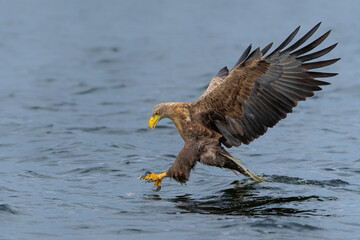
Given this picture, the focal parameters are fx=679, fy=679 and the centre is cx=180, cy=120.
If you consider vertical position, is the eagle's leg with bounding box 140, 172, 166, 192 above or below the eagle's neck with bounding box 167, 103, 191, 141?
below

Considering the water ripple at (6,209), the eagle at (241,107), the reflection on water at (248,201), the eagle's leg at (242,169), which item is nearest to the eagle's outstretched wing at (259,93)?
the eagle at (241,107)

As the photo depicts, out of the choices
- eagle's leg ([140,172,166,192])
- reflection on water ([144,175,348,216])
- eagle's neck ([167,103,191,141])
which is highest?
eagle's neck ([167,103,191,141])

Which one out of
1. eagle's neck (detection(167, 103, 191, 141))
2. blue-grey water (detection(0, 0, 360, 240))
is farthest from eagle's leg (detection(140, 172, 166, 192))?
eagle's neck (detection(167, 103, 191, 141))

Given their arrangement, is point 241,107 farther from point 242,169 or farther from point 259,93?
point 242,169

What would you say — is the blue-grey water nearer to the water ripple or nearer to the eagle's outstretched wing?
the water ripple

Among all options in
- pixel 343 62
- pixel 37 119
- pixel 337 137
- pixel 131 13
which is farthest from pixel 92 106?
pixel 131 13

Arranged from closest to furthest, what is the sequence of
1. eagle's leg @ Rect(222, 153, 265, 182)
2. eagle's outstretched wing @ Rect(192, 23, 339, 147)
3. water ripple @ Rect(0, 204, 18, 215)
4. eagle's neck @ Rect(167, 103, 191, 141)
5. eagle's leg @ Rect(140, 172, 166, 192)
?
water ripple @ Rect(0, 204, 18, 215), eagle's outstretched wing @ Rect(192, 23, 339, 147), eagle's leg @ Rect(222, 153, 265, 182), eagle's leg @ Rect(140, 172, 166, 192), eagle's neck @ Rect(167, 103, 191, 141)

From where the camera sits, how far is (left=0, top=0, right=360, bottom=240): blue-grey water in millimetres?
6359

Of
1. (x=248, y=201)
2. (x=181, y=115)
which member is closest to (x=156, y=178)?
(x=181, y=115)

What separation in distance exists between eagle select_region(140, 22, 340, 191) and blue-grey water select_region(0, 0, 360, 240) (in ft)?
1.38

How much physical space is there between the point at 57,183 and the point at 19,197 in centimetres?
76

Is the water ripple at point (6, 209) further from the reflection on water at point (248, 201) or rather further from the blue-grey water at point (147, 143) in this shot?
the reflection on water at point (248, 201)

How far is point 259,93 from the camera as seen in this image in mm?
7461

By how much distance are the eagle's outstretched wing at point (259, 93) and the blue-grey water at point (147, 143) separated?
2.45ft
